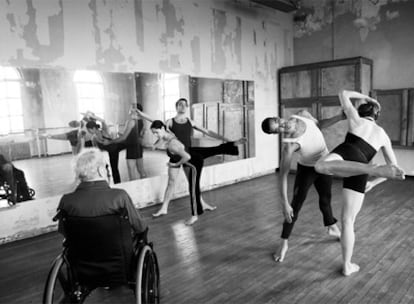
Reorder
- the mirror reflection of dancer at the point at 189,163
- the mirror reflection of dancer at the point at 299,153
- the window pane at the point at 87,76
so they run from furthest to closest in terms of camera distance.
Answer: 1. the window pane at the point at 87,76
2. the mirror reflection of dancer at the point at 189,163
3. the mirror reflection of dancer at the point at 299,153

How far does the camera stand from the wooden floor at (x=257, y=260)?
238cm

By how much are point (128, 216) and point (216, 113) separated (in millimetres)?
3831

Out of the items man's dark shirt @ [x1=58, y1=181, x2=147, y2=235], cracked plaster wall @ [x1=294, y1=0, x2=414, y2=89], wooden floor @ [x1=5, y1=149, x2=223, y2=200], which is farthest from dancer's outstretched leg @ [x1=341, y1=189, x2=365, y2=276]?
cracked plaster wall @ [x1=294, y1=0, x2=414, y2=89]

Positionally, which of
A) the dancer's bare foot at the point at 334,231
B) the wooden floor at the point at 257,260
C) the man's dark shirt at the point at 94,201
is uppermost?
the man's dark shirt at the point at 94,201

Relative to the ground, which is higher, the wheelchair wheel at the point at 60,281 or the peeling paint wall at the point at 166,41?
the peeling paint wall at the point at 166,41

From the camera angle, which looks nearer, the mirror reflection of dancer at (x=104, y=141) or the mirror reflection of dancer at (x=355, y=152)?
the mirror reflection of dancer at (x=355, y=152)

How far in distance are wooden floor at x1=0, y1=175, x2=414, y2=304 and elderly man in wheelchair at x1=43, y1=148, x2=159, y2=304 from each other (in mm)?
629

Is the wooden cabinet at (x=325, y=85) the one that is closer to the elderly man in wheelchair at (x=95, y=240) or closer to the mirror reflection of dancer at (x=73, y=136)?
the mirror reflection of dancer at (x=73, y=136)

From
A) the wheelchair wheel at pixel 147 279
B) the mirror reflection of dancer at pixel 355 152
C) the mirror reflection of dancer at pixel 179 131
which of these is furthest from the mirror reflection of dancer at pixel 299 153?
the mirror reflection of dancer at pixel 179 131

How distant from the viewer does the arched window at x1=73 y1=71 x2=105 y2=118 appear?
3.98 m

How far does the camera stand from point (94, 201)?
5.68 ft

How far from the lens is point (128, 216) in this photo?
1.80 meters

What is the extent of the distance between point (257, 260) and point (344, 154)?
118cm

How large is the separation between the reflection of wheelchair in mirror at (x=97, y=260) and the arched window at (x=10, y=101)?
2.24 meters
